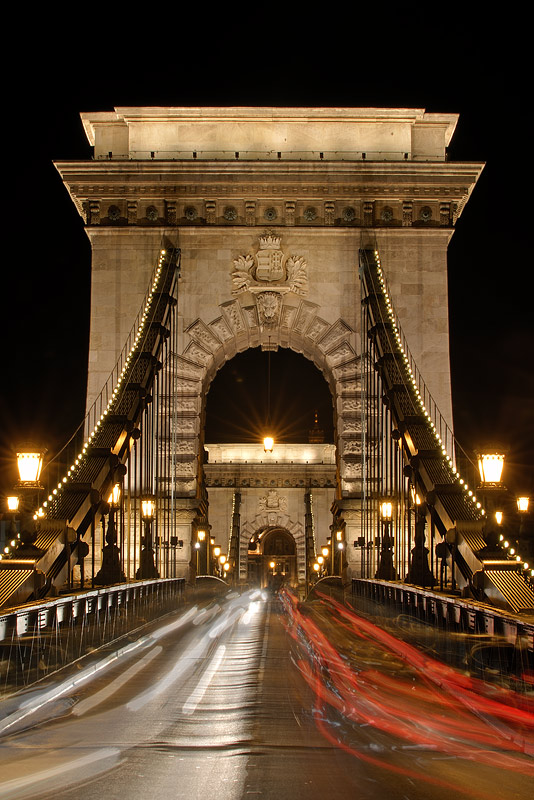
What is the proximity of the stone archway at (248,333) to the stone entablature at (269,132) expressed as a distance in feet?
14.4

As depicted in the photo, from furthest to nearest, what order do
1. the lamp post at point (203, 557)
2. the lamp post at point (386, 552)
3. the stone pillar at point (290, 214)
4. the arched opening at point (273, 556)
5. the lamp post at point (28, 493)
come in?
the arched opening at point (273, 556), the lamp post at point (203, 557), the stone pillar at point (290, 214), the lamp post at point (386, 552), the lamp post at point (28, 493)

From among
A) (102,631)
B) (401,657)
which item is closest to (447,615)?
(401,657)

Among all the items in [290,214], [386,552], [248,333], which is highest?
[290,214]

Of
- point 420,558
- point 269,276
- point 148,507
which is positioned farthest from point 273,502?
point 420,558

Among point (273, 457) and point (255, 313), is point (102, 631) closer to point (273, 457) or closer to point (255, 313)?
point (255, 313)

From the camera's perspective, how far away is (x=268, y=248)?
94.3 feet

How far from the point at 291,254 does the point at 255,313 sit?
1.94 metres

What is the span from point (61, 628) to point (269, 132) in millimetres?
20693

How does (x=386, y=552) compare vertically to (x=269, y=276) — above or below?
below

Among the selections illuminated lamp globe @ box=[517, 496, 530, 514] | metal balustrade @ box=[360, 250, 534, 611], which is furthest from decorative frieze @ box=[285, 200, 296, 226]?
illuminated lamp globe @ box=[517, 496, 530, 514]

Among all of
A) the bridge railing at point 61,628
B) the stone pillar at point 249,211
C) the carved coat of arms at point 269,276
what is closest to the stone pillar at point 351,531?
the carved coat of arms at point 269,276

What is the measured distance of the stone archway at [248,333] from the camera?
2841 centimetres

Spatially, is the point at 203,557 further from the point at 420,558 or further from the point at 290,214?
the point at 420,558

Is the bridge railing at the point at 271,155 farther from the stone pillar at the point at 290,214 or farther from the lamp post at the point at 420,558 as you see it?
the lamp post at the point at 420,558
